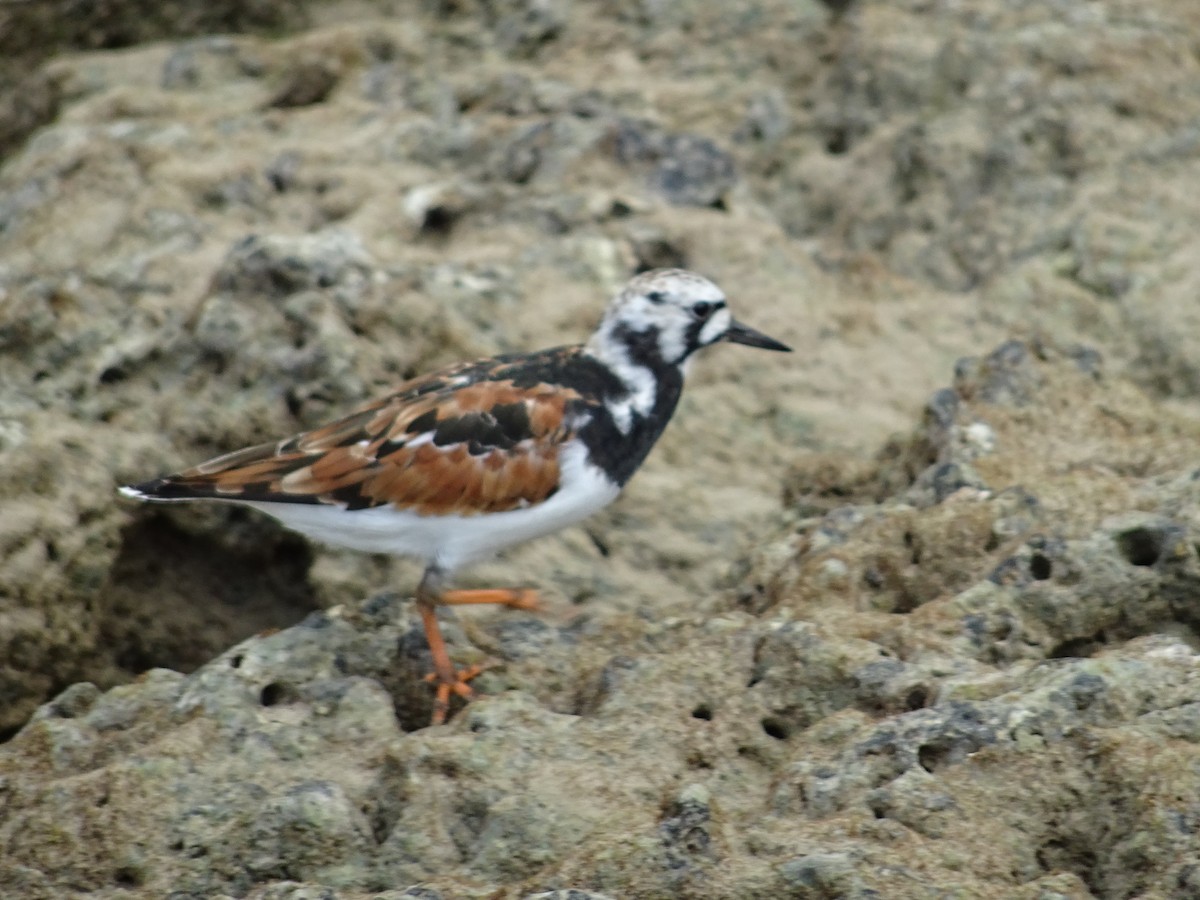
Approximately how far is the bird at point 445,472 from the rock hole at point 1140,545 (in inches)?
66.8

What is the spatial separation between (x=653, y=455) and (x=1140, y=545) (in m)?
2.47

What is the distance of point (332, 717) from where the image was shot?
169 inches

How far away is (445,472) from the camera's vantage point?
198 inches

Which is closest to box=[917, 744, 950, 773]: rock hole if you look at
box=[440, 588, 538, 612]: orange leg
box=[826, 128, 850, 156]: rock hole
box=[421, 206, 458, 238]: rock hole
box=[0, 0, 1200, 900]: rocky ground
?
box=[0, 0, 1200, 900]: rocky ground

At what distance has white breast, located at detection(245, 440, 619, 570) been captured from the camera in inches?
199

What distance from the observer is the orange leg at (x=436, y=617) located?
4457 millimetres

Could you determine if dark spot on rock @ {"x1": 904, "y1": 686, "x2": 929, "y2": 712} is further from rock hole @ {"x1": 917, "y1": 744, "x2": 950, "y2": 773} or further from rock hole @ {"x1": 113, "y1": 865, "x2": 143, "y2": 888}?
rock hole @ {"x1": 113, "y1": 865, "x2": 143, "y2": 888}

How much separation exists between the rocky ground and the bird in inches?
10.8

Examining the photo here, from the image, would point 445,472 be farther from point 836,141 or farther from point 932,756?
point 836,141

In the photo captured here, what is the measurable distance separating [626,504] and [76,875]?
2.87m

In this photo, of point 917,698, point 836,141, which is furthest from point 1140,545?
point 836,141

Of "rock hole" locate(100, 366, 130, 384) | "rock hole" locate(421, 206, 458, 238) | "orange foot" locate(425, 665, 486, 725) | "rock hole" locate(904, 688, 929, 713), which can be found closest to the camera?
"rock hole" locate(904, 688, 929, 713)

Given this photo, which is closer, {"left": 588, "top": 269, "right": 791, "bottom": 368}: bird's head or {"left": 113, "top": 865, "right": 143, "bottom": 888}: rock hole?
{"left": 113, "top": 865, "right": 143, "bottom": 888}: rock hole

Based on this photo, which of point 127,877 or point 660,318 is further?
point 660,318
